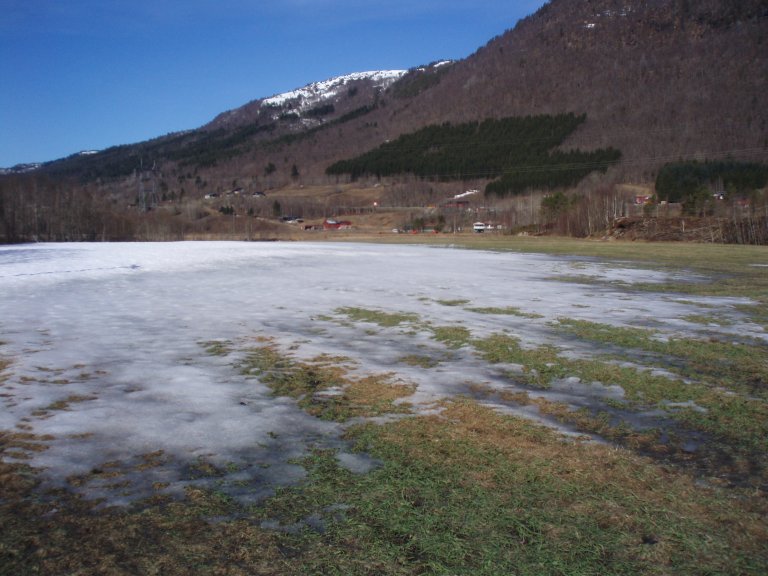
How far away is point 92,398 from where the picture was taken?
18.6ft

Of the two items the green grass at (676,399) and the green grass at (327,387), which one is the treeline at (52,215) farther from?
the green grass at (676,399)

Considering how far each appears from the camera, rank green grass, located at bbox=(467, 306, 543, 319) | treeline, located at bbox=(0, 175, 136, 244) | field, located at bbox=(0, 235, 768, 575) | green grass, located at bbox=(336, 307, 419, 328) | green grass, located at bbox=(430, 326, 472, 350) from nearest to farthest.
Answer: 1. field, located at bbox=(0, 235, 768, 575)
2. green grass, located at bbox=(430, 326, 472, 350)
3. green grass, located at bbox=(336, 307, 419, 328)
4. green grass, located at bbox=(467, 306, 543, 319)
5. treeline, located at bbox=(0, 175, 136, 244)

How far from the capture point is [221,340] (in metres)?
8.30

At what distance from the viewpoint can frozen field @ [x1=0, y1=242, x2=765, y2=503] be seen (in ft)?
14.5

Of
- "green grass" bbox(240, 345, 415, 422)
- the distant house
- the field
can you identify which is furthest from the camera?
the distant house

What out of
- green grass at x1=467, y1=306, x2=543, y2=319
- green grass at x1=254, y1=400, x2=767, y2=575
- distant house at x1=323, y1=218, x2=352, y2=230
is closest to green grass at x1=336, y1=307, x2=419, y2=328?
green grass at x1=467, y1=306, x2=543, y2=319

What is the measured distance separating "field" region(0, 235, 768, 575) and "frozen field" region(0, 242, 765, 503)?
4cm

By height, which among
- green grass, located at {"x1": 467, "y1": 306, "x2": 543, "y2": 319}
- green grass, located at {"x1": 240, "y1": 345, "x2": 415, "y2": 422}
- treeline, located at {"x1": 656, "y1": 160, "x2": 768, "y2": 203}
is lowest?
green grass, located at {"x1": 240, "y1": 345, "x2": 415, "y2": 422}

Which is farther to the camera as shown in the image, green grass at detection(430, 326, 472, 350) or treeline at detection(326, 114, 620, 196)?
treeline at detection(326, 114, 620, 196)

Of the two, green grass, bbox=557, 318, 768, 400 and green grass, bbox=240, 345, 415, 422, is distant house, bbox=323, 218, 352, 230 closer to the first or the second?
green grass, bbox=557, 318, 768, 400

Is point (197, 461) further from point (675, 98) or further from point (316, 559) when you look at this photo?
point (675, 98)

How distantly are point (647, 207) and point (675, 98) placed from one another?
136407 millimetres

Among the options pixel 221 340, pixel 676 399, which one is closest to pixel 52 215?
pixel 221 340

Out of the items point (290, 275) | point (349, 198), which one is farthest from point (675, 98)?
point (290, 275)
